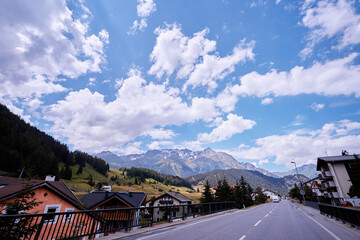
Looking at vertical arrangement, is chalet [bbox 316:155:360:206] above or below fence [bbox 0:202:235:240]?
above

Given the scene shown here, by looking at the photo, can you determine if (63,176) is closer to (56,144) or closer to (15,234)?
(56,144)

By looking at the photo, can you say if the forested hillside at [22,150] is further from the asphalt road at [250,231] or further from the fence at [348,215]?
the fence at [348,215]

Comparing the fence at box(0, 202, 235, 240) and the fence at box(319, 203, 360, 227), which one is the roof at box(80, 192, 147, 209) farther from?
the fence at box(319, 203, 360, 227)

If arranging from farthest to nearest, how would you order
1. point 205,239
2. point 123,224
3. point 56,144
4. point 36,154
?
1. point 56,144
2. point 36,154
3. point 123,224
4. point 205,239

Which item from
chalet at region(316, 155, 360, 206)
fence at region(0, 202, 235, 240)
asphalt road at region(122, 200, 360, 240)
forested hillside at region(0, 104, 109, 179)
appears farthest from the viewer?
forested hillside at region(0, 104, 109, 179)

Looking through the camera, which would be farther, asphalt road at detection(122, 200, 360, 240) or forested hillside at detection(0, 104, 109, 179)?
forested hillside at detection(0, 104, 109, 179)

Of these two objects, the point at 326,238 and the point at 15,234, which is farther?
the point at 326,238

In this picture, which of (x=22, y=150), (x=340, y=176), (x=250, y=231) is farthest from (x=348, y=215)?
(x=22, y=150)

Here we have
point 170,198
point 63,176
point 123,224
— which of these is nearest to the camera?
point 123,224

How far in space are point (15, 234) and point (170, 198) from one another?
186ft

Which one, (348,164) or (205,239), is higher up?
(348,164)

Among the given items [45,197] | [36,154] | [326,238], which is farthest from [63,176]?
[326,238]

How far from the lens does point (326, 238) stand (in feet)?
24.3

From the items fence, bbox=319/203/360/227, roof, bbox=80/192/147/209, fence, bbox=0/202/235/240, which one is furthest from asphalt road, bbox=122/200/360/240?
roof, bbox=80/192/147/209
